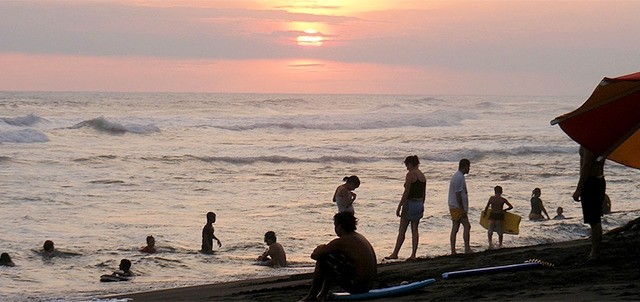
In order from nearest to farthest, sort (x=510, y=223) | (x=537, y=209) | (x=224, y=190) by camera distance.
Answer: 1. (x=510, y=223)
2. (x=537, y=209)
3. (x=224, y=190)

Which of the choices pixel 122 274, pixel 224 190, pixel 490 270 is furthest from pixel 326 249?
pixel 224 190

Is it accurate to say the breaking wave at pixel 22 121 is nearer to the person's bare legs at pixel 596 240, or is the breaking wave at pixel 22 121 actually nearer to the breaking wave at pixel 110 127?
the breaking wave at pixel 110 127

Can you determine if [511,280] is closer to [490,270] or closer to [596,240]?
[490,270]

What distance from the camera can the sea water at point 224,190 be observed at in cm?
1628

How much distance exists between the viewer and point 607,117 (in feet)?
27.4

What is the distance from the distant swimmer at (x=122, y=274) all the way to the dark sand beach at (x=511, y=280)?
2.16 metres

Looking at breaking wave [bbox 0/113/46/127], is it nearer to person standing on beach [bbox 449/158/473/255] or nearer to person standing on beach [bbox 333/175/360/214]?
person standing on beach [bbox 449/158/473/255]

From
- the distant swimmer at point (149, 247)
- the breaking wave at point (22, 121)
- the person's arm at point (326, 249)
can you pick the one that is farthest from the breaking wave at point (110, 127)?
the person's arm at point (326, 249)

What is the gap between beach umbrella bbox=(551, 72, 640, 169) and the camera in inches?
325

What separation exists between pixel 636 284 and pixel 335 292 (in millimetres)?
2917

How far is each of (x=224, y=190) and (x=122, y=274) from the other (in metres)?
13.3

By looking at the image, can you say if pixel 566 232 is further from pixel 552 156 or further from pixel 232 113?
pixel 232 113

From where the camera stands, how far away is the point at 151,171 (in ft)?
111

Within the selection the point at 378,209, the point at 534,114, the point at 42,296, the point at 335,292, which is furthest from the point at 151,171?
the point at 534,114
